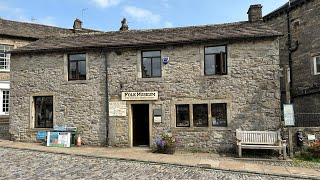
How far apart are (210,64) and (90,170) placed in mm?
7001

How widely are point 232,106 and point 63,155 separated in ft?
24.8

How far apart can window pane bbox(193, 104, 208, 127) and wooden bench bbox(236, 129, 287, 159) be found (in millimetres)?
1567

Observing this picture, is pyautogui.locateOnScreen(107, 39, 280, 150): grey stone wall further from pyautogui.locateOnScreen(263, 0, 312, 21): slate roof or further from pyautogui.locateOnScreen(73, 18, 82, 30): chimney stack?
pyautogui.locateOnScreen(73, 18, 82, 30): chimney stack

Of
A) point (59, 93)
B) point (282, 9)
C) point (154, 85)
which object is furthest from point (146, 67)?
point (282, 9)

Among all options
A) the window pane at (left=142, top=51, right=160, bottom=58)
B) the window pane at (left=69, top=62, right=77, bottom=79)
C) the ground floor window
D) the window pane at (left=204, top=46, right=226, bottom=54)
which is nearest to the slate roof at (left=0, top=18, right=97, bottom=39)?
the window pane at (left=69, top=62, right=77, bottom=79)

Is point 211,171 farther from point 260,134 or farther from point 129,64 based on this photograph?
point 129,64

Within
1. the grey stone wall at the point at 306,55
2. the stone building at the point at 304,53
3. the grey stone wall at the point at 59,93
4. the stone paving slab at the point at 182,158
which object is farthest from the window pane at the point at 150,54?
the grey stone wall at the point at 306,55

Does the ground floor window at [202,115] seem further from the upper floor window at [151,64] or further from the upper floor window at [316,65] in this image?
the upper floor window at [316,65]

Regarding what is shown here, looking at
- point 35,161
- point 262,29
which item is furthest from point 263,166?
point 35,161

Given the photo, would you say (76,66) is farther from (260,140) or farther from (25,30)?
(25,30)

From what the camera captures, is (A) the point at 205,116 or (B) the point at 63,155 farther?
(A) the point at 205,116

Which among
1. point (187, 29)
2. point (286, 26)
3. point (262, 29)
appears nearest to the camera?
point (262, 29)

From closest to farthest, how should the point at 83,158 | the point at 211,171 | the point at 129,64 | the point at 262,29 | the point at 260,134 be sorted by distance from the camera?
the point at 211,171
the point at 83,158
the point at 260,134
the point at 262,29
the point at 129,64

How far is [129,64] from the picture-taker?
41.5 ft
